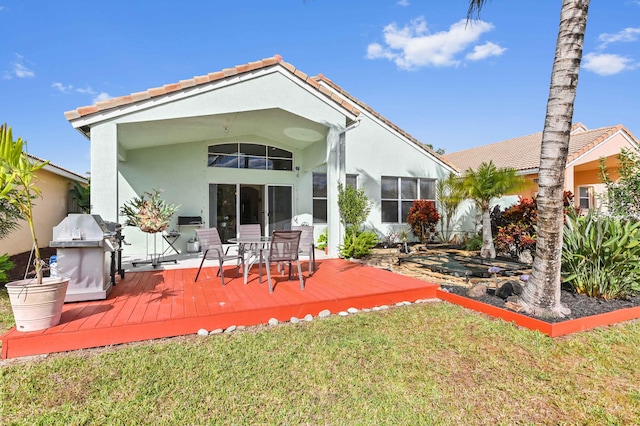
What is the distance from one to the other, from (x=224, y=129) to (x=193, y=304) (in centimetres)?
596

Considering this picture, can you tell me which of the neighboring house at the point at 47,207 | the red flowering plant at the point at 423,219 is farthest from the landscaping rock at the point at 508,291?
the neighboring house at the point at 47,207

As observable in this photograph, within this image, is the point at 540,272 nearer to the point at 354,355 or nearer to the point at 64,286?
the point at 354,355

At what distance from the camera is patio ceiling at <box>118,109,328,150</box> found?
7.41 m

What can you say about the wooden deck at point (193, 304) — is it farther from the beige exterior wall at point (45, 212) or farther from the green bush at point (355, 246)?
the beige exterior wall at point (45, 212)

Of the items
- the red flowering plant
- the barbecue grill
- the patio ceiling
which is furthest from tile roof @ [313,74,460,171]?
the barbecue grill

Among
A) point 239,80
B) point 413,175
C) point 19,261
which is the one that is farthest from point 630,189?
point 19,261

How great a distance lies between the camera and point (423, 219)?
1208 cm

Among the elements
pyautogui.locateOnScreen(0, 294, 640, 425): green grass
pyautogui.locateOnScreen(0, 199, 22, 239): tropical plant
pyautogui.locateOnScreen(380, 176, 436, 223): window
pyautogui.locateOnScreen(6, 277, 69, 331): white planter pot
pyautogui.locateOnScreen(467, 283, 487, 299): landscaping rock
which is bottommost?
pyautogui.locateOnScreen(0, 294, 640, 425): green grass

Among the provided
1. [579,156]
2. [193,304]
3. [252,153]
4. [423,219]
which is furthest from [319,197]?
[579,156]

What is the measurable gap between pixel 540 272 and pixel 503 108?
41.9 feet

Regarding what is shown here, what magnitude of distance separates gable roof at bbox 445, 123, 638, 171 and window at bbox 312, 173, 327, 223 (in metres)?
8.23

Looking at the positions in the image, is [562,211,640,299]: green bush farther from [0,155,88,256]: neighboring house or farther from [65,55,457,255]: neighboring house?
[0,155,88,256]: neighboring house

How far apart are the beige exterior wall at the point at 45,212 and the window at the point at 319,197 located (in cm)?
883

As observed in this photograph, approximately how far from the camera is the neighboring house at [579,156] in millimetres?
13422
